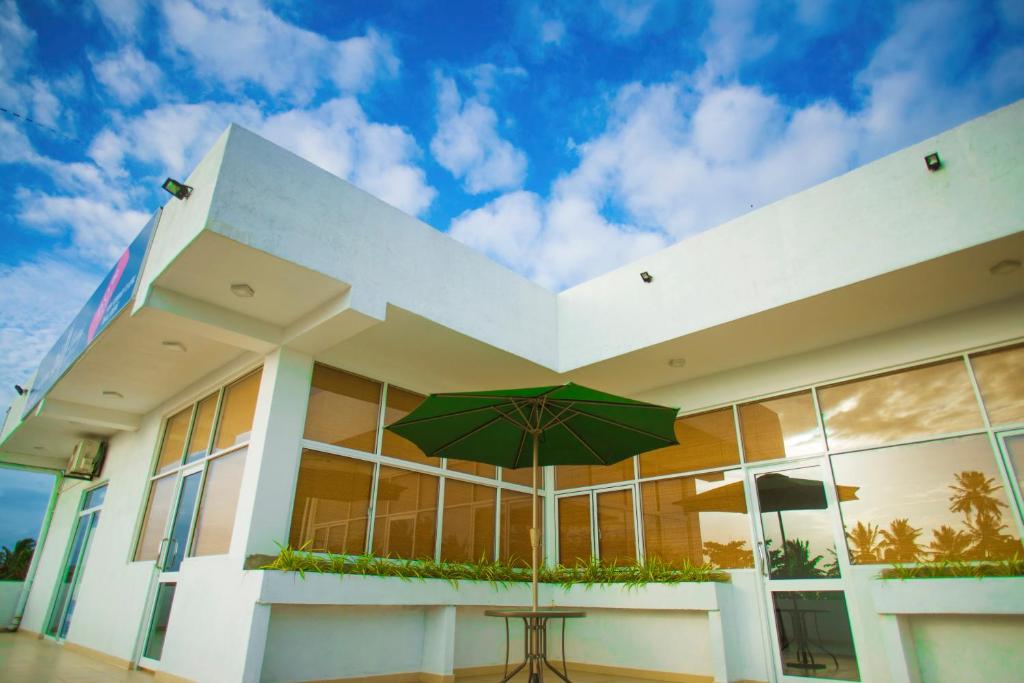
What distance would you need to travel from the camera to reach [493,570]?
638 centimetres

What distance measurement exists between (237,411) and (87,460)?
534 cm

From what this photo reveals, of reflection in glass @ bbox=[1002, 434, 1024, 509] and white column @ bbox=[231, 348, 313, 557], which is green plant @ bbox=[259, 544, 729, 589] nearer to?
white column @ bbox=[231, 348, 313, 557]

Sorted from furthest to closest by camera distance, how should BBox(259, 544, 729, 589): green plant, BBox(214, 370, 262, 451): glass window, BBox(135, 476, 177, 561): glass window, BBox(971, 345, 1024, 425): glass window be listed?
BBox(135, 476, 177, 561): glass window
BBox(214, 370, 262, 451): glass window
BBox(259, 544, 729, 589): green plant
BBox(971, 345, 1024, 425): glass window

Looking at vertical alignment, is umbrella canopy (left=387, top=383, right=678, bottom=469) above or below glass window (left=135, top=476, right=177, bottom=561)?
above

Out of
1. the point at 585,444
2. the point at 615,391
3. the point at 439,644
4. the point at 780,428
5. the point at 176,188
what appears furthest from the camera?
the point at 615,391

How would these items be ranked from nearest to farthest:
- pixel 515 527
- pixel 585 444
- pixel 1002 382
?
pixel 585 444, pixel 1002 382, pixel 515 527

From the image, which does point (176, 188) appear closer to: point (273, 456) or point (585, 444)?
point (273, 456)

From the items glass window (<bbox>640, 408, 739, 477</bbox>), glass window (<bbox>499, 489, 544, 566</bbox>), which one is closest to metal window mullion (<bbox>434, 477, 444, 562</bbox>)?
glass window (<bbox>499, 489, 544, 566</bbox>)

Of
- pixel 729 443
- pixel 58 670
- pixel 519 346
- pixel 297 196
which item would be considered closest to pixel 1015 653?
pixel 729 443

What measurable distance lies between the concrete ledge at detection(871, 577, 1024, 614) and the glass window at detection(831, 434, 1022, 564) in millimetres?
539

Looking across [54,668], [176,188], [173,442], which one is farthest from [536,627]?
[173,442]

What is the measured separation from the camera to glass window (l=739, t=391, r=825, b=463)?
5.98 m

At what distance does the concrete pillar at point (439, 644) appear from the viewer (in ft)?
17.6

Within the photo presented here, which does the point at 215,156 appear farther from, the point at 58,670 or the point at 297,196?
the point at 58,670
